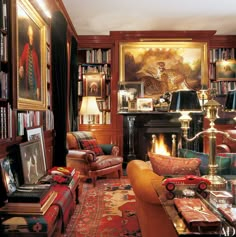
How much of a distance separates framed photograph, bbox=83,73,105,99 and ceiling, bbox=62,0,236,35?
0.96m

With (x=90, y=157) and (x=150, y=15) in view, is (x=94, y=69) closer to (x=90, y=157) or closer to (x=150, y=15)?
(x=150, y=15)

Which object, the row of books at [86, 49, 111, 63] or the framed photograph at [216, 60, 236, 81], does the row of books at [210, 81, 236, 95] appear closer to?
the framed photograph at [216, 60, 236, 81]

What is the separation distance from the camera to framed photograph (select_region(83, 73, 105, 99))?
693 centimetres

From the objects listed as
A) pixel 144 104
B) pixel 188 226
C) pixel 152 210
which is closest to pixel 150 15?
pixel 144 104

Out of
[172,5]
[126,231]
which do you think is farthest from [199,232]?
[172,5]

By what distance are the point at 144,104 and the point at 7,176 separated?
4.41 m

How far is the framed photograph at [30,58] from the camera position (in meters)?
3.19

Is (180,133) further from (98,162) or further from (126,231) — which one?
(126,231)

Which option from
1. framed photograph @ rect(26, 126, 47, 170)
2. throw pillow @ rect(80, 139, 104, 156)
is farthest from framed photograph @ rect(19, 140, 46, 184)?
throw pillow @ rect(80, 139, 104, 156)

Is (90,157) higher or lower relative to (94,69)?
lower

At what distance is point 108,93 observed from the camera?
707 centimetres

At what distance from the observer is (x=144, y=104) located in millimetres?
6707

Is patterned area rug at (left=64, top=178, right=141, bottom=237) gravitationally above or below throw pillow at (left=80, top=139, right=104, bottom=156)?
below

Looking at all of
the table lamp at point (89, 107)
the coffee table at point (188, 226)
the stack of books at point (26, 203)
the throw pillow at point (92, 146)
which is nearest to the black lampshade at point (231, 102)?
the coffee table at point (188, 226)
